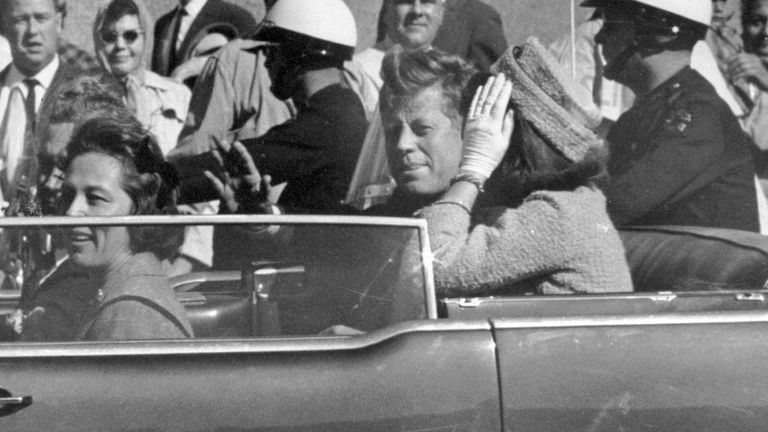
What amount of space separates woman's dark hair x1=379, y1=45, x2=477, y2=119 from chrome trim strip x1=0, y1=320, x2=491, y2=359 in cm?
133

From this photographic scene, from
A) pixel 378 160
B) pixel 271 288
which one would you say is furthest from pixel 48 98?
pixel 271 288

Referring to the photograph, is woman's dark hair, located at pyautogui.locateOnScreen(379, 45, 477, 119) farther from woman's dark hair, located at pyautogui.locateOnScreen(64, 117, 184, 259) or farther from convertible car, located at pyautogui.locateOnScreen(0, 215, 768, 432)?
convertible car, located at pyautogui.locateOnScreen(0, 215, 768, 432)

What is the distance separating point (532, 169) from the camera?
12.5ft

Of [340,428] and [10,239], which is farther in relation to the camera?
[10,239]

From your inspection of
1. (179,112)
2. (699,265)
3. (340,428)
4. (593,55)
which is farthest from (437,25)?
(340,428)

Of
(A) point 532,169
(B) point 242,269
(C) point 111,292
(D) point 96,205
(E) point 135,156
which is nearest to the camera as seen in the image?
(C) point 111,292

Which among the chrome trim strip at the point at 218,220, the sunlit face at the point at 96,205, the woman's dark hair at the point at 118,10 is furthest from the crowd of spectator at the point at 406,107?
the chrome trim strip at the point at 218,220

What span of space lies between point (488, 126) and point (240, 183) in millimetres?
864

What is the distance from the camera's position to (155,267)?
9.73 ft

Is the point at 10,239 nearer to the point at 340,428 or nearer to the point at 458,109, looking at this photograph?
the point at 340,428

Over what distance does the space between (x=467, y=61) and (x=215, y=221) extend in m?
1.29

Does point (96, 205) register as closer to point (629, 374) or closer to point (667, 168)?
point (629, 374)

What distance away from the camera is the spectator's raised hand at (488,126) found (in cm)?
386

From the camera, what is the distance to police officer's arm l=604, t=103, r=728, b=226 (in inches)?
151
